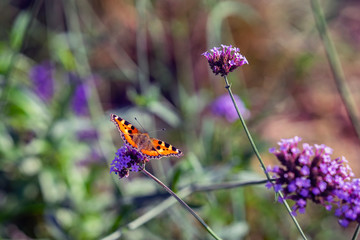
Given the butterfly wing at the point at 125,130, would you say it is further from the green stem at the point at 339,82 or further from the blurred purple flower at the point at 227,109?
the blurred purple flower at the point at 227,109

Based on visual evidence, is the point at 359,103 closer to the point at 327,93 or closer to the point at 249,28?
the point at 327,93

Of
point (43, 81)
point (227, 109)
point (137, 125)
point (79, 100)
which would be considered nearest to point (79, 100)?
point (79, 100)

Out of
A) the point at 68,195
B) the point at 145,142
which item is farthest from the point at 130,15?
the point at 145,142

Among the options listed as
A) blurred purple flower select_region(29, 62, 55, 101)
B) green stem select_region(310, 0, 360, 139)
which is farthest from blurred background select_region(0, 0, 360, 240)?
green stem select_region(310, 0, 360, 139)

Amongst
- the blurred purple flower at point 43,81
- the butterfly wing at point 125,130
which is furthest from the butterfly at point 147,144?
the blurred purple flower at point 43,81

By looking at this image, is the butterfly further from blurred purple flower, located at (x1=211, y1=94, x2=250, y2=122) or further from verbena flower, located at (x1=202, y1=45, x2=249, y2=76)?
blurred purple flower, located at (x1=211, y1=94, x2=250, y2=122)

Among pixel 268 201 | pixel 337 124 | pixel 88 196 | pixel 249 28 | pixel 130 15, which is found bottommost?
pixel 337 124
